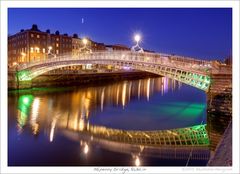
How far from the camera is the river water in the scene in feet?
11.5

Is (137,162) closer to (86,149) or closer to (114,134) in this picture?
(86,149)

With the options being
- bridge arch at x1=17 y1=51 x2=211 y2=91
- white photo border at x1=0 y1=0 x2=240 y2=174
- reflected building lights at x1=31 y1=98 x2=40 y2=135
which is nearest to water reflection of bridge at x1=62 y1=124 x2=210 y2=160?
reflected building lights at x1=31 y1=98 x2=40 y2=135

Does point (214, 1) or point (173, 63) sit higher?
point (214, 1)

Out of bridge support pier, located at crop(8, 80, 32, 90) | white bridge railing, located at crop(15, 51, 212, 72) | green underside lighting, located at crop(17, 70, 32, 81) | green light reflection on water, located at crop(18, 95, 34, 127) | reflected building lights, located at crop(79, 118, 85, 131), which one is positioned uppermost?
white bridge railing, located at crop(15, 51, 212, 72)

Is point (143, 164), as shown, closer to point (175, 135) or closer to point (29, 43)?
point (175, 135)

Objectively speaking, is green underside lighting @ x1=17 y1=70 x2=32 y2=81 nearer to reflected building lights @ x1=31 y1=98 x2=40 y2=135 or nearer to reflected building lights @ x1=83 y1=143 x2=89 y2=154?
reflected building lights @ x1=31 y1=98 x2=40 y2=135

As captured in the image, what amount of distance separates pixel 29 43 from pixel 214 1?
1481 centimetres

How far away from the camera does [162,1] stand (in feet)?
9.50

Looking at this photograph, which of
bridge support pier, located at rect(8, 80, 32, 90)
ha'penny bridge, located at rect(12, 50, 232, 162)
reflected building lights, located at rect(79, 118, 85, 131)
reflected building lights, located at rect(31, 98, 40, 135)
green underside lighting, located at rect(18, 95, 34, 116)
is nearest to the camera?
ha'penny bridge, located at rect(12, 50, 232, 162)

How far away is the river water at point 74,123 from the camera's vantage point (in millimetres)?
3500

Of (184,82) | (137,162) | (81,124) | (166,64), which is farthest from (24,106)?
(137,162)

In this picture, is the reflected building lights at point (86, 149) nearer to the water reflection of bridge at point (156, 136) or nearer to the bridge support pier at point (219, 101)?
the water reflection of bridge at point (156, 136)

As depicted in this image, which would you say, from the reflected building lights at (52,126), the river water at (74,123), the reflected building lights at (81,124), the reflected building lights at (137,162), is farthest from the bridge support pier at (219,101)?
the reflected building lights at (52,126)

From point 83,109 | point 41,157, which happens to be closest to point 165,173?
point 41,157
